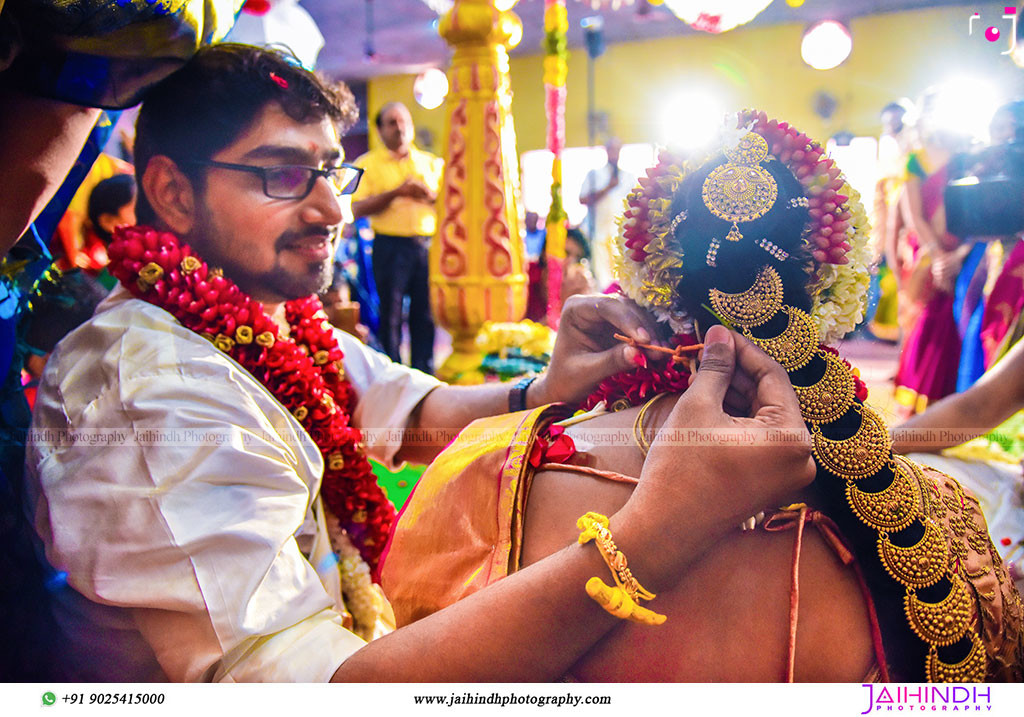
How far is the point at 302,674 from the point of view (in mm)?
745

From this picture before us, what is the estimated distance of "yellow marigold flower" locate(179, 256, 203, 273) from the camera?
0.94 metres

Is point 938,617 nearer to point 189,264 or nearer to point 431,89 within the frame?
point 189,264

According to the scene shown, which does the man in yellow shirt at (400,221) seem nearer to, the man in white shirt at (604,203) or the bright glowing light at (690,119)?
the man in white shirt at (604,203)

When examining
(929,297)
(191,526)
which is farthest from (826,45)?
(929,297)

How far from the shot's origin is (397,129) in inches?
76.5

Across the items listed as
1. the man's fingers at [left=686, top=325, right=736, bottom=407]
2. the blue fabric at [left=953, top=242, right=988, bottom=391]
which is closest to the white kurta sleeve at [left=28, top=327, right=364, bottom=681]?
the man's fingers at [left=686, top=325, right=736, bottom=407]

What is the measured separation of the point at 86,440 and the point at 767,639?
2.58 feet

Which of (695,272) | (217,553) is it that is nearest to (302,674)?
(217,553)

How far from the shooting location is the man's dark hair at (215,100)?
0.94 metres

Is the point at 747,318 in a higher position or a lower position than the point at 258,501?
higher

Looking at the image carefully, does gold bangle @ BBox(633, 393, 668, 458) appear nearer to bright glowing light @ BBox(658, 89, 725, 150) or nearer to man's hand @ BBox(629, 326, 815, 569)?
man's hand @ BBox(629, 326, 815, 569)

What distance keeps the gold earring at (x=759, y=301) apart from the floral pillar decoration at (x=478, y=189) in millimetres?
669

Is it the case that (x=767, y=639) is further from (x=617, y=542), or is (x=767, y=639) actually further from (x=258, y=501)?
(x=258, y=501)

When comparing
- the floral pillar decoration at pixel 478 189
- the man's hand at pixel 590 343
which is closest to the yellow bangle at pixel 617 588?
the man's hand at pixel 590 343
